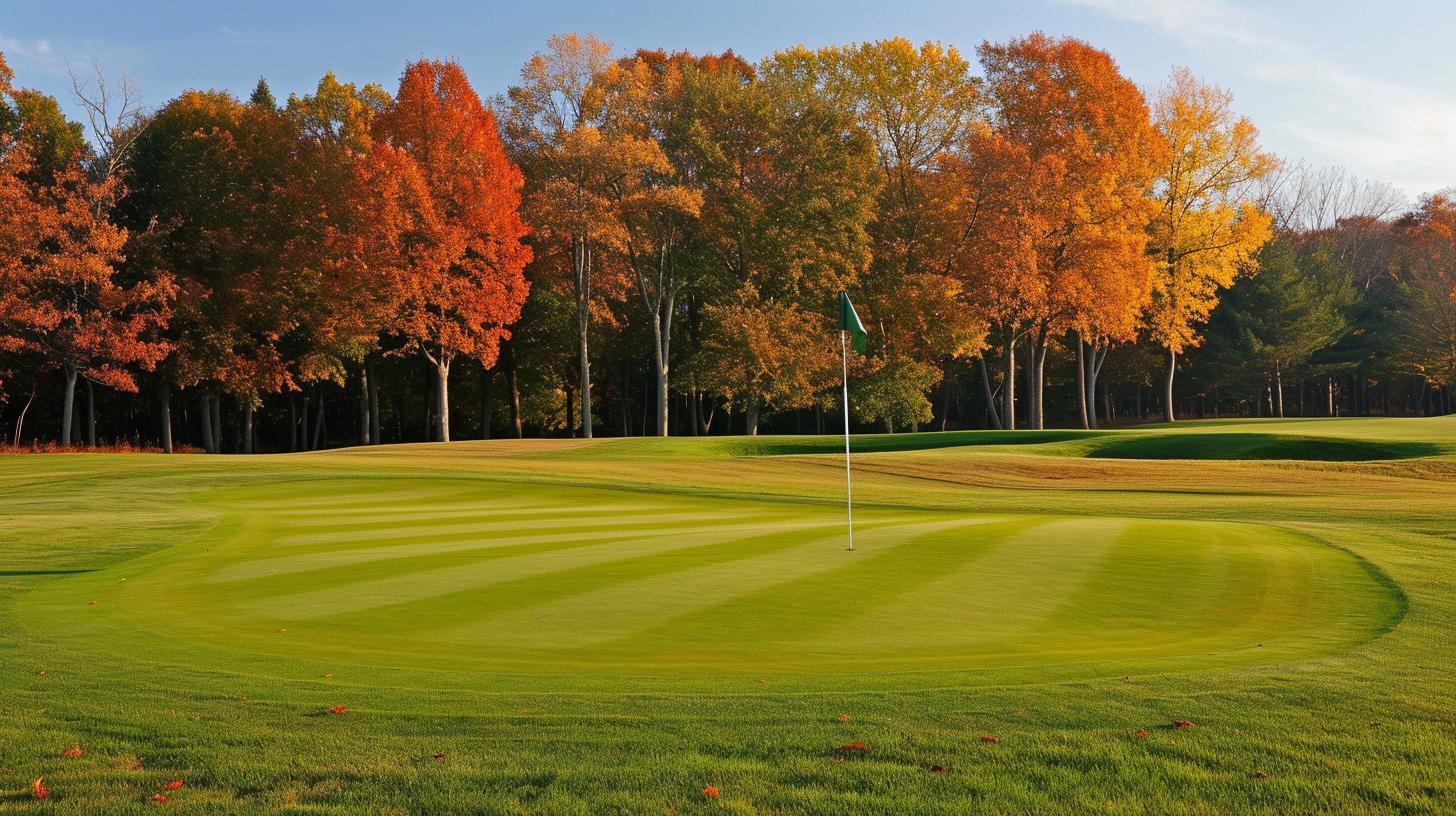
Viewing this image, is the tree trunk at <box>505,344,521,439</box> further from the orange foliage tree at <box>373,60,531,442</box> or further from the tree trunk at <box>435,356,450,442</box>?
the orange foliage tree at <box>373,60,531,442</box>

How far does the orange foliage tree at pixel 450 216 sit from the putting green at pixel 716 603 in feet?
83.6

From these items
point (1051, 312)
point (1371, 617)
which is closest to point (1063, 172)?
point (1051, 312)

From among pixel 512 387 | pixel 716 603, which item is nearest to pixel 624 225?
pixel 512 387

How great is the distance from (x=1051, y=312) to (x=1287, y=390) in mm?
53817

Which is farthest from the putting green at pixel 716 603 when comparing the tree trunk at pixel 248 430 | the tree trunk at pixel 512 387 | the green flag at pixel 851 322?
the tree trunk at pixel 512 387

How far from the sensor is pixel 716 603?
9898 mm

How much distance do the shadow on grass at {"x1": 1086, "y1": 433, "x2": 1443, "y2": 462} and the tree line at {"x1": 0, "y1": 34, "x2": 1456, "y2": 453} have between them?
28.4 feet

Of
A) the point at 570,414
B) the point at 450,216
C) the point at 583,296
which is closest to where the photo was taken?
the point at 450,216

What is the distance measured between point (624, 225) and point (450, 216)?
7.73 meters

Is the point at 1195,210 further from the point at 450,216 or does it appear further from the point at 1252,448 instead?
the point at 450,216

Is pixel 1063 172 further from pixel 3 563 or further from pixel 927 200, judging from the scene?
pixel 3 563

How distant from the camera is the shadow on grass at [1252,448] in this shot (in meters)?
32.3

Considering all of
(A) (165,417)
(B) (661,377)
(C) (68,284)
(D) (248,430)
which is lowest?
(D) (248,430)

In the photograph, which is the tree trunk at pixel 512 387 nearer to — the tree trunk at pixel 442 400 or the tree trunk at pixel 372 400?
the tree trunk at pixel 372 400
